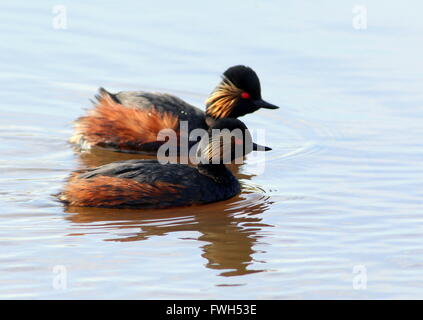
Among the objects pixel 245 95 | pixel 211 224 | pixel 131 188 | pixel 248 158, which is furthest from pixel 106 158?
pixel 211 224

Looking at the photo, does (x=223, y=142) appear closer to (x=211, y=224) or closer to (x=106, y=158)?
(x=211, y=224)

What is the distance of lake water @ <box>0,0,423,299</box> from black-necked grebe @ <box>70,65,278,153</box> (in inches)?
10.0

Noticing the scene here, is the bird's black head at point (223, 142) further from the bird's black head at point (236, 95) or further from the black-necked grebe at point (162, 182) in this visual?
the bird's black head at point (236, 95)

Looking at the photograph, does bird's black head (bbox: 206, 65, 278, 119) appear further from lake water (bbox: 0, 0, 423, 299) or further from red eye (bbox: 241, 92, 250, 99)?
lake water (bbox: 0, 0, 423, 299)

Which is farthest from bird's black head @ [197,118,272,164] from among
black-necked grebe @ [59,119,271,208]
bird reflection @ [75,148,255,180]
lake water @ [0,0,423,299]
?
bird reflection @ [75,148,255,180]

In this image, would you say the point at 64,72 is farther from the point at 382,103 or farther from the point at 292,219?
the point at 292,219

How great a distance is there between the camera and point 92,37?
15.2 m

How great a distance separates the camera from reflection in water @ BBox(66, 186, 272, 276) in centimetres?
866

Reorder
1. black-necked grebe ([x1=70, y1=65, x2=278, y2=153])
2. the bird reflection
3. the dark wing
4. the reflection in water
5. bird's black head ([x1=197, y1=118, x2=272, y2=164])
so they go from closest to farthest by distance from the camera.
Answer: the reflection in water < the dark wing < bird's black head ([x1=197, y1=118, x2=272, y2=164]) < the bird reflection < black-necked grebe ([x1=70, y1=65, x2=278, y2=153])

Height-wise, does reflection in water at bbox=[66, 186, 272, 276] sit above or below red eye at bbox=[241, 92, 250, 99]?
below

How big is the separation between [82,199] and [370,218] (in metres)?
2.78

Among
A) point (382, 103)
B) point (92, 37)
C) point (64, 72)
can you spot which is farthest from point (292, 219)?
point (92, 37)

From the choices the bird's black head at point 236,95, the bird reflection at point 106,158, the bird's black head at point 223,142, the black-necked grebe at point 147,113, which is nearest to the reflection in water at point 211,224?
the bird's black head at point 223,142

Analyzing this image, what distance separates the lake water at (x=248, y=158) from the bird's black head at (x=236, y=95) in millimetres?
595
